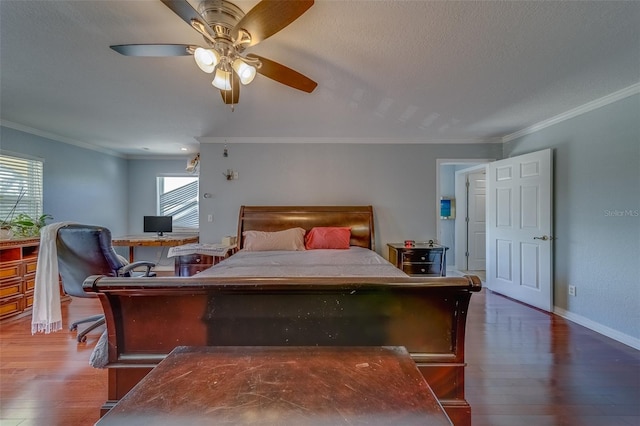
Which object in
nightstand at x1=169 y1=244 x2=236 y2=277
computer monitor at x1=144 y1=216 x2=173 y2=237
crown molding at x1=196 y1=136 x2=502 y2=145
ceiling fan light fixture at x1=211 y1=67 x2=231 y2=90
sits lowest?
nightstand at x1=169 y1=244 x2=236 y2=277

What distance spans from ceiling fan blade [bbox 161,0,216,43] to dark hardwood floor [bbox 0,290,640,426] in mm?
2320

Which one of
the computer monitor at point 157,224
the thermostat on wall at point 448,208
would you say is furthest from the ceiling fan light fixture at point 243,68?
the thermostat on wall at point 448,208

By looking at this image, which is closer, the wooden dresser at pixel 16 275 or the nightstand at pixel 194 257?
the wooden dresser at pixel 16 275

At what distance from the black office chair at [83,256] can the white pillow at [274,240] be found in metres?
1.30

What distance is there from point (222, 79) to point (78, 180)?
182 inches

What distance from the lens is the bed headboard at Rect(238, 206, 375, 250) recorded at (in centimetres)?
416

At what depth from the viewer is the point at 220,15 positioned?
151 cm

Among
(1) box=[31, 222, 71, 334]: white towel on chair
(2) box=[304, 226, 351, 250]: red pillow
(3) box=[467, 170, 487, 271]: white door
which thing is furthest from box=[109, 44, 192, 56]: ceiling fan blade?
(3) box=[467, 170, 487, 271]: white door

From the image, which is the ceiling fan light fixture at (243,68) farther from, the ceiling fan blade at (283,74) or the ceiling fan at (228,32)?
the ceiling fan blade at (283,74)

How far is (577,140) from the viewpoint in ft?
10.5

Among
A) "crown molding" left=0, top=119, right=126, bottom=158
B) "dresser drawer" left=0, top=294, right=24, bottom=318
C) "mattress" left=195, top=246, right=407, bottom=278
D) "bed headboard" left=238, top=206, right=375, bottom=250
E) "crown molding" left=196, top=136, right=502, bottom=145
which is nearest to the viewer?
"mattress" left=195, top=246, right=407, bottom=278

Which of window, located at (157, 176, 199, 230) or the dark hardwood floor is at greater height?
window, located at (157, 176, 199, 230)

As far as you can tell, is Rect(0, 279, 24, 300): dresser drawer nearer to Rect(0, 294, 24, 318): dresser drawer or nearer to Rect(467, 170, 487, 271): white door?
Rect(0, 294, 24, 318): dresser drawer

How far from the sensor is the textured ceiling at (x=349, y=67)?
5.42 feet
